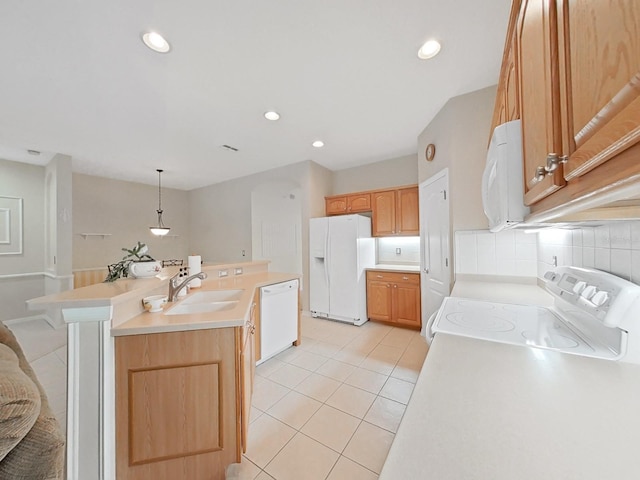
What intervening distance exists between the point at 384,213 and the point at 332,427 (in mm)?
2843

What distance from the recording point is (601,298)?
2.69ft

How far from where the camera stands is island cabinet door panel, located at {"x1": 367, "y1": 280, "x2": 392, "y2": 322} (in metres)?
3.41

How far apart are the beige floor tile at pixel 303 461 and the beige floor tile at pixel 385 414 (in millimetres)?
391

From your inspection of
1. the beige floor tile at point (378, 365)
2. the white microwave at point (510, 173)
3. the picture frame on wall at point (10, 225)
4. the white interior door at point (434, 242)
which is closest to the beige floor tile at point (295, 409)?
the beige floor tile at point (378, 365)

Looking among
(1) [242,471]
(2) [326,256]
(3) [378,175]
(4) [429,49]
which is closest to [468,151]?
(4) [429,49]

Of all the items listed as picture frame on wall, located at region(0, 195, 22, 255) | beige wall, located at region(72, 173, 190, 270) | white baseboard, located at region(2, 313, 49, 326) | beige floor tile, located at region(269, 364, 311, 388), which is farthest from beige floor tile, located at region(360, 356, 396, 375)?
picture frame on wall, located at region(0, 195, 22, 255)

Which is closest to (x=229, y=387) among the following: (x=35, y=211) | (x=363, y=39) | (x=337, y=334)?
(x=337, y=334)

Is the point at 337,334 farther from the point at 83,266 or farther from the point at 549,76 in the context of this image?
the point at 83,266

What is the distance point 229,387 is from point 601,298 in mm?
1708

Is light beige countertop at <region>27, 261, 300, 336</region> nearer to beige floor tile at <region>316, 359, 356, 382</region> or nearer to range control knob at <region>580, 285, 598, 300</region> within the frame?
beige floor tile at <region>316, 359, 356, 382</region>

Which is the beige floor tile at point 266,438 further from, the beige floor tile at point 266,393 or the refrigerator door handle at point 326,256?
the refrigerator door handle at point 326,256

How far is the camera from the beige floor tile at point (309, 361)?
2369mm

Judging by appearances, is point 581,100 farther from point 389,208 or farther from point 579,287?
point 389,208

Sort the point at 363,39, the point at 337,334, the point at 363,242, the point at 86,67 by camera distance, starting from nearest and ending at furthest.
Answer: the point at 363,39
the point at 86,67
the point at 337,334
the point at 363,242
